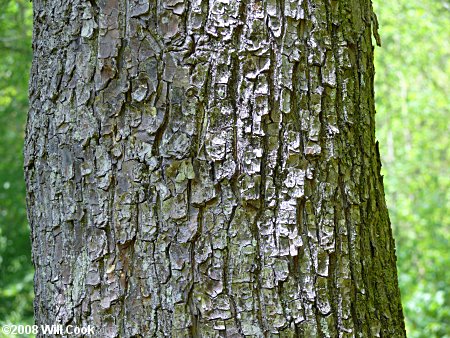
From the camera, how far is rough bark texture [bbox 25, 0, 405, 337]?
1.18 m

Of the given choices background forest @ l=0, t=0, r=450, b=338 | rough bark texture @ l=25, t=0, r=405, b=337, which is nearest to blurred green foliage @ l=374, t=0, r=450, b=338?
background forest @ l=0, t=0, r=450, b=338

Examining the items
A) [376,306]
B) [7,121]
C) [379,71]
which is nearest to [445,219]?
[379,71]

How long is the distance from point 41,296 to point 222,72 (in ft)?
2.04

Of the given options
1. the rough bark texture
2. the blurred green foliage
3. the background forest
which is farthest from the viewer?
the blurred green foliage

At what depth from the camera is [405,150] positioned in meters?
8.72

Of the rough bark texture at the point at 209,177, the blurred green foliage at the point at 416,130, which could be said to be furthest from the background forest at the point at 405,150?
the rough bark texture at the point at 209,177

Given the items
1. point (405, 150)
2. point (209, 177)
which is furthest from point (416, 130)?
point (209, 177)

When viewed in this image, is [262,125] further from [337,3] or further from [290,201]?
[337,3]

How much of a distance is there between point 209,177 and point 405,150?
26.1ft

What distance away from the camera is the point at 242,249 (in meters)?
→ 1.18

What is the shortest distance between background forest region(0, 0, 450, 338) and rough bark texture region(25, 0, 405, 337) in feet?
11.8

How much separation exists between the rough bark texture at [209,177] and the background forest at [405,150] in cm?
360

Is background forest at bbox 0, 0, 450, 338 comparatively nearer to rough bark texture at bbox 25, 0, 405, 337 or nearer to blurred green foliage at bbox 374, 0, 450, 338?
blurred green foliage at bbox 374, 0, 450, 338

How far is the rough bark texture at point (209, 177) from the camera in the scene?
46.6 inches
